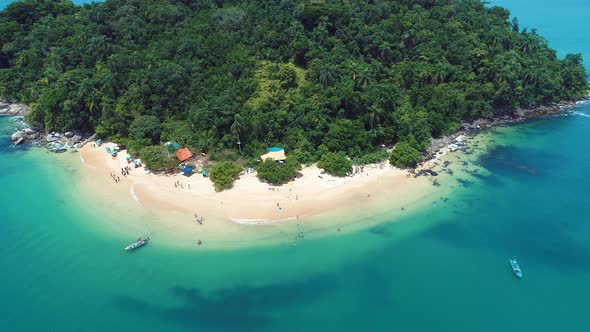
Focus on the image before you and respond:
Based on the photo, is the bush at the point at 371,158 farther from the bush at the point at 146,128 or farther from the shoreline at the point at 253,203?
the bush at the point at 146,128

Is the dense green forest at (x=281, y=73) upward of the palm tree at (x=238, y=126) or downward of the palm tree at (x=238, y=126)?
upward

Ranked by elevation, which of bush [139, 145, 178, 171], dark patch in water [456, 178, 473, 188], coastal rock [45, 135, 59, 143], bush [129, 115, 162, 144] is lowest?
coastal rock [45, 135, 59, 143]

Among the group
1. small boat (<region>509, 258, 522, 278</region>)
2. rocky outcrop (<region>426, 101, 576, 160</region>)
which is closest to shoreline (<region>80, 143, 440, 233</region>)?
rocky outcrop (<region>426, 101, 576, 160</region>)

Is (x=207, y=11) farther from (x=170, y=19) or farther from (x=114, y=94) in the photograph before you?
(x=114, y=94)

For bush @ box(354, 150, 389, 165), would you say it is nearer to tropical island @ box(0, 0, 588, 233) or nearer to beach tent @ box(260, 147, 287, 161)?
tropical island @ box(0, 0, 588, 233)

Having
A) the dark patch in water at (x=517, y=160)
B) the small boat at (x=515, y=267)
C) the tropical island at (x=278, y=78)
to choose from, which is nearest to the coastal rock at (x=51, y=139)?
the tropical island at (x=278, y=78)

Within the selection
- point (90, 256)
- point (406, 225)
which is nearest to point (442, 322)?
point (406, 225)
